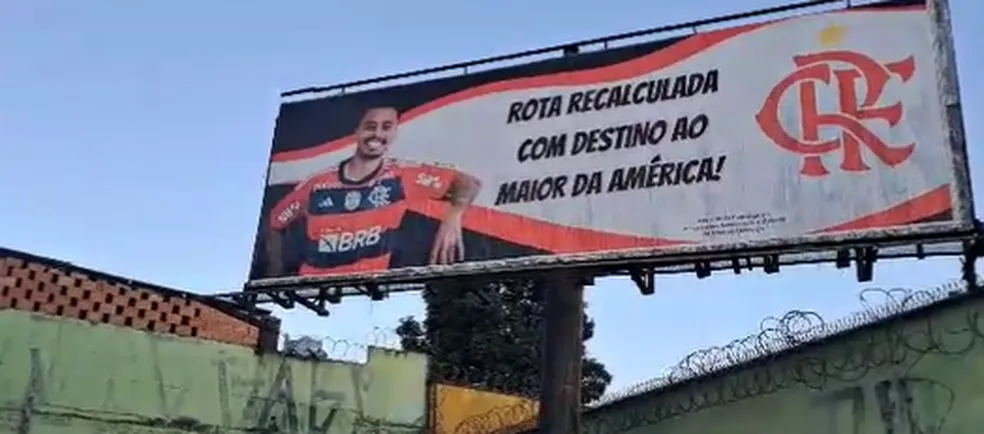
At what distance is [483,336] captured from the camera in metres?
24.6

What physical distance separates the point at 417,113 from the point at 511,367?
1336cm

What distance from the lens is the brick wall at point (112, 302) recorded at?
998 centimetres

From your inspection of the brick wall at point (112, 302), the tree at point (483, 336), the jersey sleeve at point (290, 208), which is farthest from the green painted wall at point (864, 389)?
the tree at point (483, 336)

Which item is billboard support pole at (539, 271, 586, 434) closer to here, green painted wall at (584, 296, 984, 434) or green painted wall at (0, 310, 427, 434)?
green painted wall at (584, 296, 984, 434)

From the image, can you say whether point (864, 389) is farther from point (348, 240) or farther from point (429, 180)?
point (348, 240)

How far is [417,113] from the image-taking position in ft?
39.2

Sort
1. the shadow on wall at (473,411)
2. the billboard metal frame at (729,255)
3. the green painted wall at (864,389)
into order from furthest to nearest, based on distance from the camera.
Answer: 1. the shadow on wall at (473,411)
2. the billboard metal frame at (729,255)
3. the green painted wall at (864,389)

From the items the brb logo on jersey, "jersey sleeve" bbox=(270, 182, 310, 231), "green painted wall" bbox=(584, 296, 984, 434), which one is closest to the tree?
"jersey sleeve" bbox=(270, 182, 310, 231)

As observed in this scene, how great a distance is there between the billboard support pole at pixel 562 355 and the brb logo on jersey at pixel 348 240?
6.84 ft

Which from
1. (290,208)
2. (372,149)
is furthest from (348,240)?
(372,149)

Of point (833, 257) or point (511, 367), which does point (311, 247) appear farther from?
point (511, 367)

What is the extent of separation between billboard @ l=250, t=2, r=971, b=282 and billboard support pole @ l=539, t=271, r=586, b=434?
26 cm

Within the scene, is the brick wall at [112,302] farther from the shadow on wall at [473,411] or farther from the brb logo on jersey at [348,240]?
the shadow on wall at [473,411]

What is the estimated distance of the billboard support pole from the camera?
9320 millimetres
